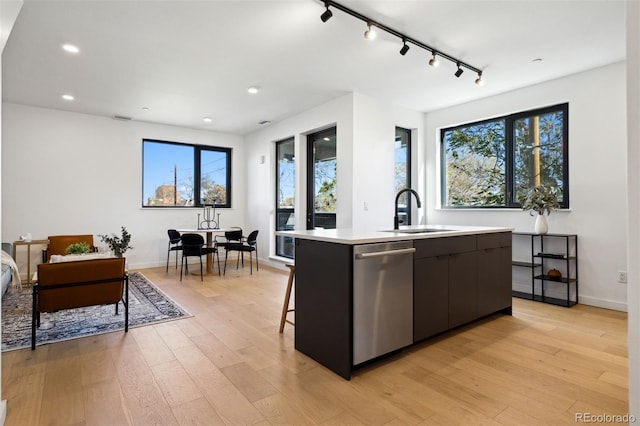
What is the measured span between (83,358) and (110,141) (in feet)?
15.2

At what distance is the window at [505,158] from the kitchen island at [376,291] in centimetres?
208

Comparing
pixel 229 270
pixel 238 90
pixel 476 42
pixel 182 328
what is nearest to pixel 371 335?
pixel 182 328

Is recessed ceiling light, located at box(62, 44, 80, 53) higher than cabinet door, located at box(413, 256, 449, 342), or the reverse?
recessed ceiling light, located at box(62, 44, 80, 53)

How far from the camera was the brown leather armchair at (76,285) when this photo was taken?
2732 millimetres

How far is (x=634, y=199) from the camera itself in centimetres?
130

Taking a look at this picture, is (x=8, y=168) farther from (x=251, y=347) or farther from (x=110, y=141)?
(x=251, y=347)

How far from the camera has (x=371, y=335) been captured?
237cm

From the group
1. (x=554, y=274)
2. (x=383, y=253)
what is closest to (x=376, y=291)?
(x=383, y=253)

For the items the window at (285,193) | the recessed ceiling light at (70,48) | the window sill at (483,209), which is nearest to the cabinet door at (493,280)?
the window sill at (483,209)

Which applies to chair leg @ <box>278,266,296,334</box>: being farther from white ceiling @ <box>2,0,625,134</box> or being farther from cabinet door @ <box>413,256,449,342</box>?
white ceiling @ <box>2,0,625,134</box>

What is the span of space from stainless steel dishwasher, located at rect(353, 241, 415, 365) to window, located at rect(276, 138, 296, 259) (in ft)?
12.8

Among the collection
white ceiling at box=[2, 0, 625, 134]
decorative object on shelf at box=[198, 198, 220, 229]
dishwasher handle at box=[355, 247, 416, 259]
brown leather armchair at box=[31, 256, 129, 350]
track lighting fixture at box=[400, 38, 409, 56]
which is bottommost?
brown leather armchair at box=[31, 256, 129, 350]

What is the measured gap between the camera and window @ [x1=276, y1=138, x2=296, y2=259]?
639 cm

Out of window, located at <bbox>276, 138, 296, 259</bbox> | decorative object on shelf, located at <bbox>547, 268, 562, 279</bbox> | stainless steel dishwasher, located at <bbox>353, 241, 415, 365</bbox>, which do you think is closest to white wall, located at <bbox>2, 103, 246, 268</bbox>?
window, located at <bbox>276, 138, 296, 259</bbox>
